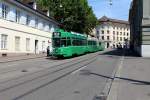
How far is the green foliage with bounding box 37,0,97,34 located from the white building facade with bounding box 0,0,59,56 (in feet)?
28.5

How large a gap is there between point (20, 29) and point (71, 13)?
22897mm

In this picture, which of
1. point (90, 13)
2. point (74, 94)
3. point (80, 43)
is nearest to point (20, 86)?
point (74, 94)

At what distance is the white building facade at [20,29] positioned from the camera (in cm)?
4094

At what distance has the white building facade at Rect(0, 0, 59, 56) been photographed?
134ft

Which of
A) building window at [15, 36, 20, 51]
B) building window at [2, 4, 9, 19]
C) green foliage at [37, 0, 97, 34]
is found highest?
green foliage at [37, 0, 97, 34]

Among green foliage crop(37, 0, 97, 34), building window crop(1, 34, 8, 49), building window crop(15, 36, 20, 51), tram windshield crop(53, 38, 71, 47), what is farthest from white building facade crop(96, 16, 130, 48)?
tram windshield crop(53, 38, 71, 47)

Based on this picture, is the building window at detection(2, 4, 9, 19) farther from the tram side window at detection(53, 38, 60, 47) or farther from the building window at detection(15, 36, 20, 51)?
the tram side window at detection(53, 38, 60, 47)

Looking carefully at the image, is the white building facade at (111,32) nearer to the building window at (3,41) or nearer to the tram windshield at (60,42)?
the building window at (3,41)

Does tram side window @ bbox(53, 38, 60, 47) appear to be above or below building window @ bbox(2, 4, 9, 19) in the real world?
below

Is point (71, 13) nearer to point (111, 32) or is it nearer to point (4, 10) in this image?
point (4, 10)

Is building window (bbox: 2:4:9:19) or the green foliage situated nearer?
building window (bbox: 2:4:9:19)

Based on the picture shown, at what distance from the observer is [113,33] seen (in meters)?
→ 169

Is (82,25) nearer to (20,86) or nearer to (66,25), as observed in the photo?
(66,25)

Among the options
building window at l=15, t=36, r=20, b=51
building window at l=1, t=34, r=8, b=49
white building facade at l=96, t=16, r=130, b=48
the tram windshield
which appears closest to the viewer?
the tram windshield
